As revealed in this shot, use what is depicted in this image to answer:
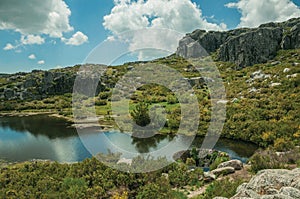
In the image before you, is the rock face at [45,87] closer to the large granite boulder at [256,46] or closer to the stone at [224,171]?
the large granite boulder at [256,46]

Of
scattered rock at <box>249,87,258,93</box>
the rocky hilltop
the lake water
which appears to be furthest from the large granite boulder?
the lake water

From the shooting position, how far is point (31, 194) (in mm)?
13664

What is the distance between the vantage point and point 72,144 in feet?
112

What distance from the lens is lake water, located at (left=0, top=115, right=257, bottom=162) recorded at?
29.4 meters

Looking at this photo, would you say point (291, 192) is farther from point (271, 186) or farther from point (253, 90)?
point (253, 90)

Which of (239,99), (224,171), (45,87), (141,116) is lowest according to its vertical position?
(224,171)

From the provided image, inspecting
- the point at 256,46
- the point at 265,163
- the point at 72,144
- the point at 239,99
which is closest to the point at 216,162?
the point at 265,163

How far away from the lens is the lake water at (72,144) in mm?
29425

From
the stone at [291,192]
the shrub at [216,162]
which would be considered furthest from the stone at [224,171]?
the stone at [291,192]

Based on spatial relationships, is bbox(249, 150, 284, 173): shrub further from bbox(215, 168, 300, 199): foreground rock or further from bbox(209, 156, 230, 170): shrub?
bbox(215, 168, 300, 199): foreground rock

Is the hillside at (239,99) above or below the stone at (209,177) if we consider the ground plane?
above

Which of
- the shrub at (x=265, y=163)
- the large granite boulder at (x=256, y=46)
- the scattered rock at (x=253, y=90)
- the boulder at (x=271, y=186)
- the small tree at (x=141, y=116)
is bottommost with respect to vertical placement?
the shrub at (x=265, y=163)

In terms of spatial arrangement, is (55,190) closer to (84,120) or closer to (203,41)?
(84,120)

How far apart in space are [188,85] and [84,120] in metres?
26.1
